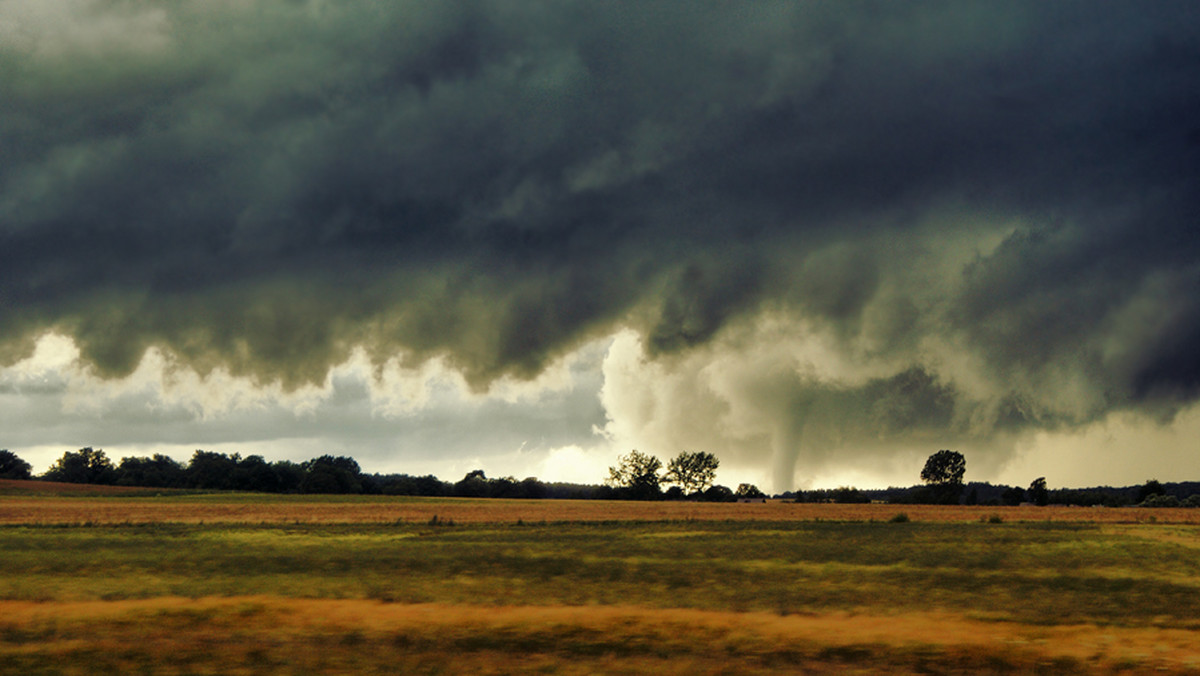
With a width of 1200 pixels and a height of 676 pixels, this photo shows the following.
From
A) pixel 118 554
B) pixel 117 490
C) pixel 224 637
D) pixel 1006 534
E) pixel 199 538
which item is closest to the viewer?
pixel 224 637

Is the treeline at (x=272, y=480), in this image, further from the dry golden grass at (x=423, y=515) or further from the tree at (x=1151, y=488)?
the tree at (x=1151, y=488)

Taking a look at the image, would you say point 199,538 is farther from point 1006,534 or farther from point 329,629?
point 1006,534

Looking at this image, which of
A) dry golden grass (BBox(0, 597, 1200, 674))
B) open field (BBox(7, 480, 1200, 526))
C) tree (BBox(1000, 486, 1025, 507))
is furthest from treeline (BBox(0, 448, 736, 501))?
dry golden grass (BBox(0, 597, 1200, 674))

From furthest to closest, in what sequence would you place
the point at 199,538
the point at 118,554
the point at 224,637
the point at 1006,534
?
the point at 1006,534 → the point at 199,538 → the point at 118,554 → the point at 224,637

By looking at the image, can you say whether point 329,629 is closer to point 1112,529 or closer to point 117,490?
point 1112,529

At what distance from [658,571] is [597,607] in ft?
25.9

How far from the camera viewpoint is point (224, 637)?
17.8m

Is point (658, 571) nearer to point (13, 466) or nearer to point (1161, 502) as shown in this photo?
point (1161, 502)

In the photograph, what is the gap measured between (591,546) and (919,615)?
807 inches

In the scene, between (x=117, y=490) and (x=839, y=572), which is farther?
(x=117, y=490)

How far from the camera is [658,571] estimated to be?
29.3 meters

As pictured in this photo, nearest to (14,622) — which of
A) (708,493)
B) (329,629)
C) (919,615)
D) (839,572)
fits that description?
(329,629)

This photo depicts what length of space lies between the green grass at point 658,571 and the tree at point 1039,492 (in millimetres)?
131073

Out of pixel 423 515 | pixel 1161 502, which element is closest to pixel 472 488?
pixel 423 515
